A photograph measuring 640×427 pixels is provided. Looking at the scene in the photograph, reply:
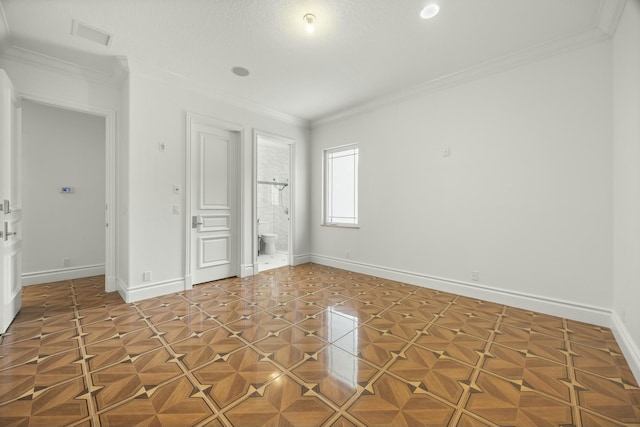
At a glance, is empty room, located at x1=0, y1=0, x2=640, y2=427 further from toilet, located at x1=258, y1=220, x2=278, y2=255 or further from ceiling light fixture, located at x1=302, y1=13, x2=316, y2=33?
toilet, located at x1=258, y1=220, x2=278, y2=255

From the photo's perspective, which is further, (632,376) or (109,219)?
(109,219)

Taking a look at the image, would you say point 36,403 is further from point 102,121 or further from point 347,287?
point 102,121

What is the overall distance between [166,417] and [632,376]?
10.0 feet

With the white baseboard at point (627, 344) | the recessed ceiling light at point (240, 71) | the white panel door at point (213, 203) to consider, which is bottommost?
the white baseboard at point (627, 344)

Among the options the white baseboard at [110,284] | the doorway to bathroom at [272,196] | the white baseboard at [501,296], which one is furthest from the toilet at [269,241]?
the white baseboard at [110,284]

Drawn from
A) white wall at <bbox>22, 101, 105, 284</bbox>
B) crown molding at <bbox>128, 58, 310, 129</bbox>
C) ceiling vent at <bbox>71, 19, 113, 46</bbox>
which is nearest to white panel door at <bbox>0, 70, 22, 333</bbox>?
ceiling vent at <bbox>71, 19, 113, 46</bbox>

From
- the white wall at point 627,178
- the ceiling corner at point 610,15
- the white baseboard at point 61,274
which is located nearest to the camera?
the white wall at point 627,178

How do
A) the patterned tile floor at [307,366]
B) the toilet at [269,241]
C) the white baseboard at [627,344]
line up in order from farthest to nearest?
the toilet at [269,241] → the white baseboard at [627,344] → the patterned tile floor at [307,366]

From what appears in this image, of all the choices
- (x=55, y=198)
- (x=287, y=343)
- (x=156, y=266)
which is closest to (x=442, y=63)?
(x=287, y=343)

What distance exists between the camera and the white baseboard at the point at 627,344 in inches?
76.3

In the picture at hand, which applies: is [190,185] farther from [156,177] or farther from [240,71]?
[240,71]

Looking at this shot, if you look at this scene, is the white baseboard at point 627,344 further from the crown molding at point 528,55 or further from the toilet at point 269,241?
the toilet at point 269,241

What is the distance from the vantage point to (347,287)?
13.3ft

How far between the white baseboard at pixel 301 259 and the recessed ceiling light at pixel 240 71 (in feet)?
10.8
